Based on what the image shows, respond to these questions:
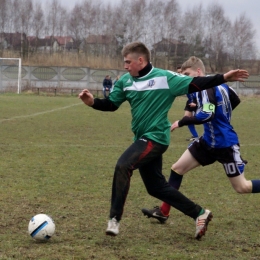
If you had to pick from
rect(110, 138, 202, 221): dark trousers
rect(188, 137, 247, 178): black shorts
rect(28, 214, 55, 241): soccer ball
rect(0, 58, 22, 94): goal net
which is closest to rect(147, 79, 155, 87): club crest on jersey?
rect(110, 138, 202, 221): dark trousers

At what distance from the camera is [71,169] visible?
915 centimetres

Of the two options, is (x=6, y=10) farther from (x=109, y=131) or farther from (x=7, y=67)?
(x=109, y=131)

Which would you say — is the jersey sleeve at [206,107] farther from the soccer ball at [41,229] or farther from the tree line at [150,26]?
the tree line at [150,26]

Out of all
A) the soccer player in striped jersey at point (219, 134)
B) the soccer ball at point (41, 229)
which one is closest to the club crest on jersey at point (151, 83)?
the soccer player in striped jersey at point (219, 134)

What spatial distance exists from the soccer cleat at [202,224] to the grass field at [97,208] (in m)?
0.08

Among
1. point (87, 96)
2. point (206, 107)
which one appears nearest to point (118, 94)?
point (87, 96)

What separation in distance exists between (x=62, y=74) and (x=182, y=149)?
34.8 metres

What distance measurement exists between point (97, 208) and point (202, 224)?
159 cm

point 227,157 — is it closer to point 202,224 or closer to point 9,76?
point 202,224

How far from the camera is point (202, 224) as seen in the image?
534 cm

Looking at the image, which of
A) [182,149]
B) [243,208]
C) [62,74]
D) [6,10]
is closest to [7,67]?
[62,74]

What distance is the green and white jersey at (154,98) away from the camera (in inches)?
202

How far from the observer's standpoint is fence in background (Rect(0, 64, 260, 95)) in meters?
43.4

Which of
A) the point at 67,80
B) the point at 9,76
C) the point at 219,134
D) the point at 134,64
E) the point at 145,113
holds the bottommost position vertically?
the point at 67,80
